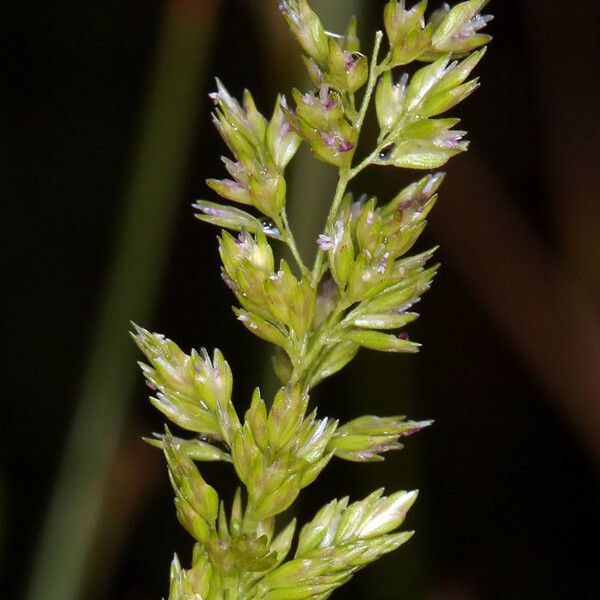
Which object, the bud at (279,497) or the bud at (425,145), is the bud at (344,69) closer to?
the bud at (425,145)

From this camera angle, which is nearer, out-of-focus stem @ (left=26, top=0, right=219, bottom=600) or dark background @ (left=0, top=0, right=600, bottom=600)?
out-of-focus stem @ (left=26, top=0, right=219, bottom=600)

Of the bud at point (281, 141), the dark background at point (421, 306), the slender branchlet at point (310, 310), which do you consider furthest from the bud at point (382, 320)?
the dark background at point (421, 306)

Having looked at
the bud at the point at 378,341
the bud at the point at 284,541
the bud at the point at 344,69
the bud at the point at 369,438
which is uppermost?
the bud at the point at 344,69

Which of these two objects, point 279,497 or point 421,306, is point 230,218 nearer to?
point 279,497

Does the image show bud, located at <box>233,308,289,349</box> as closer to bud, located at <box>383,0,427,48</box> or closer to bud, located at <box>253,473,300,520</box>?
bud, located at <box>253,473,300,520</box>

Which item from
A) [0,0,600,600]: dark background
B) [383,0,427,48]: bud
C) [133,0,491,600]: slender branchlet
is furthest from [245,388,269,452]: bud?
[0,0,600,600]: dark background

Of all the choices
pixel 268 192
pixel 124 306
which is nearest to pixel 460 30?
pixel 268 192

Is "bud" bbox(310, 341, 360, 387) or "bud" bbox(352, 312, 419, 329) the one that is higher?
"bud" bbox(352, 312, 419, 329)

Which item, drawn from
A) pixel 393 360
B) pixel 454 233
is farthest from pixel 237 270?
pixel 454 233
